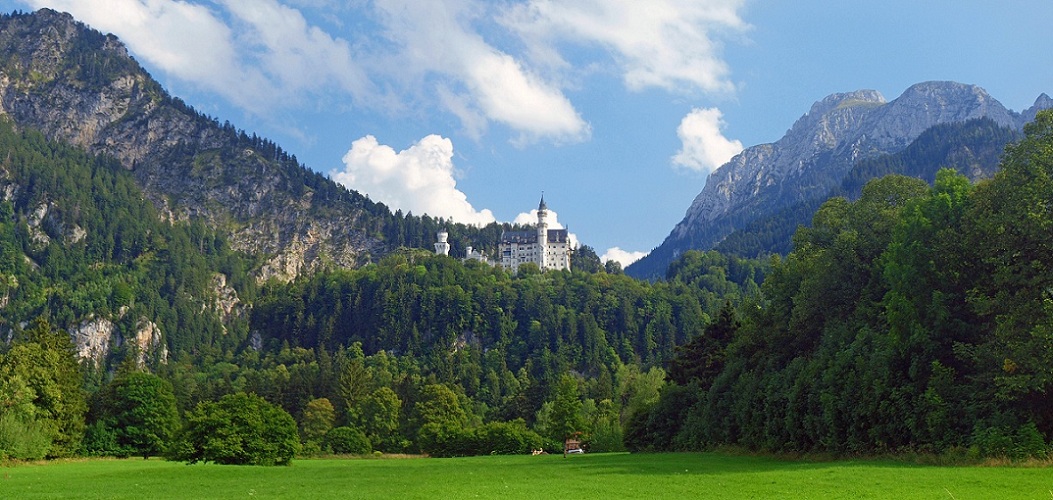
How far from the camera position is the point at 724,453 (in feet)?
213

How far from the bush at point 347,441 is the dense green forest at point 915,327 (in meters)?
58.9

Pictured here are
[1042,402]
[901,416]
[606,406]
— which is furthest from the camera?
[606,406]

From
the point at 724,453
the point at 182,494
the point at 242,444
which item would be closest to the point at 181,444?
the point at 242,444

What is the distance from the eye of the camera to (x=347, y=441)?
117062mm

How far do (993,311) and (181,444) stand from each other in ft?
177

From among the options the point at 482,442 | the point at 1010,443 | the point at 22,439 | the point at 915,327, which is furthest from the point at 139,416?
the point at 1010,443

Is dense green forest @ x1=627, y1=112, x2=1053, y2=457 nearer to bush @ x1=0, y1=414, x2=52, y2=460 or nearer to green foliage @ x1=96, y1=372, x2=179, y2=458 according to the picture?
bush @ x1=0, y1=414, x2=52, y2=460

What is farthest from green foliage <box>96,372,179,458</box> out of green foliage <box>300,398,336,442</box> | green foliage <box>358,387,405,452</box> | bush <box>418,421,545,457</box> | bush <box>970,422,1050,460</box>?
bush <box>970,422,1050,460</box>

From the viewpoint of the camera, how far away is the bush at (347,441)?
116188 mm

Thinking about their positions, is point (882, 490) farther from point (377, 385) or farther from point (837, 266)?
point (377, 385)

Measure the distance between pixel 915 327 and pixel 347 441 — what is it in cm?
8457

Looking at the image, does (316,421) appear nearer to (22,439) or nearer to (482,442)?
(482,442)

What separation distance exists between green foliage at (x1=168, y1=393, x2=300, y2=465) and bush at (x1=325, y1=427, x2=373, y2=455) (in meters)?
47.2

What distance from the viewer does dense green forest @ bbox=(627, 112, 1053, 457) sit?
4116 centimetres
